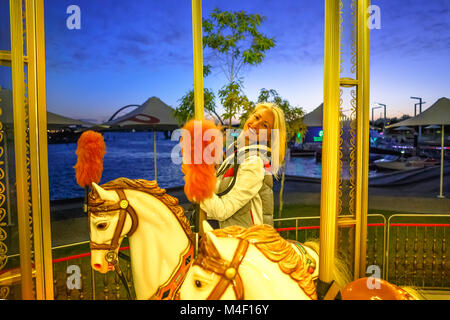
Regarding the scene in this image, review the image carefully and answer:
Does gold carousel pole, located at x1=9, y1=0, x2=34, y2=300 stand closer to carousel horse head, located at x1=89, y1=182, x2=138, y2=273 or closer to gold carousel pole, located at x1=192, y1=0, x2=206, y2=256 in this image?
carousel horse head, located at x1=89, y1=182, x2=138, y2=273

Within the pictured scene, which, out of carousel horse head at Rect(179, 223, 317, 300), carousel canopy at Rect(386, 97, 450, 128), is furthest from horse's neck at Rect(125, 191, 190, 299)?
carousel canopy at Rect(386, 97, 450, 128)

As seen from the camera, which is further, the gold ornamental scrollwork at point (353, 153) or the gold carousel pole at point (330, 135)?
the gold ornamental scrollwork at point (353, 153)

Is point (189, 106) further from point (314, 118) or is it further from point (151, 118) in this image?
point (314, 118)

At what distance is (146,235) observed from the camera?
1294mm

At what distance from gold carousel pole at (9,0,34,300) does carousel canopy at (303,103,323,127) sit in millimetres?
1364

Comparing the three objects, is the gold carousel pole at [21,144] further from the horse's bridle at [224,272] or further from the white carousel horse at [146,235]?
the horse's bridle at [224,272]

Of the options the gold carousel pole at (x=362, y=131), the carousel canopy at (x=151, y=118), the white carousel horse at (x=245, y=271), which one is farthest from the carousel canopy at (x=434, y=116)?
the white carousel horse at (x=245, y=271)

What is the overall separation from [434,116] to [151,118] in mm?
2406

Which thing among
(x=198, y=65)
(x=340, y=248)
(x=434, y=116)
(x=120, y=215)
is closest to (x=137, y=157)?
(x=120, y=215)

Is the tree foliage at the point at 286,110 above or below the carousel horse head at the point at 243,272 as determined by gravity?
above

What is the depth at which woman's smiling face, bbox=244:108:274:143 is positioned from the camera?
4.82 feet

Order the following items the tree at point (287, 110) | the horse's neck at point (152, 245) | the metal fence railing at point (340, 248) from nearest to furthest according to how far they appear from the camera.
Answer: the horse's neck at point (152, 245) → the tree at point (287, 110) → the metal fence railing at point (340, 248)

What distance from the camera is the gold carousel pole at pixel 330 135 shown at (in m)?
1.19
